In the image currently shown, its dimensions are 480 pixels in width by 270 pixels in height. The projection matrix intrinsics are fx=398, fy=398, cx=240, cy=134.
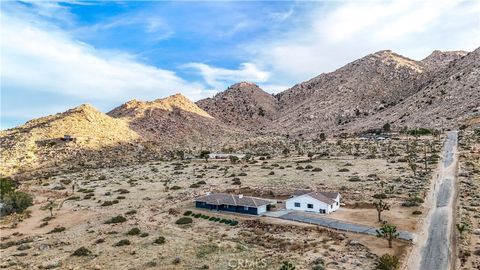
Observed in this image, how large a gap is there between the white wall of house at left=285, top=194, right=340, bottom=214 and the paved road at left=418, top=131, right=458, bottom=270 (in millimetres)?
12056

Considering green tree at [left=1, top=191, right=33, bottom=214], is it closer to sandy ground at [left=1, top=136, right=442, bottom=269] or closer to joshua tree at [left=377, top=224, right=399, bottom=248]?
sandy ground at [left=1, top=136, right=442, bottom=269]

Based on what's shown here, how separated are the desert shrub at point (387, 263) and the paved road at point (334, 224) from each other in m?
6.96

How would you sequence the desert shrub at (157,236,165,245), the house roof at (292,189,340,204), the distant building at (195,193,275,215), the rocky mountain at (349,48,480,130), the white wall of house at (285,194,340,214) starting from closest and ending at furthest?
the desert shrub at (157,236,165,245), the white wall of house at (285,194,340,214), the house roof at (292,189,340,204), the distant building at (195,193,275,215), the rocky mountain at (349,48,480,130)

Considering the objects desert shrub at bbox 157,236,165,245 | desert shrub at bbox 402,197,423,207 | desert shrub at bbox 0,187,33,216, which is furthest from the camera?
desert shrub at bbox 0,187,33,216

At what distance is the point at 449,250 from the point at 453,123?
102958 millimetres

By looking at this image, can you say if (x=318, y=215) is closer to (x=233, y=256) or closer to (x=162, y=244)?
(x=233, y=256)

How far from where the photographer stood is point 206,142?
15662 cm

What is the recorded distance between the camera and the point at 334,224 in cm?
4681

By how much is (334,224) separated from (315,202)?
21.1ft

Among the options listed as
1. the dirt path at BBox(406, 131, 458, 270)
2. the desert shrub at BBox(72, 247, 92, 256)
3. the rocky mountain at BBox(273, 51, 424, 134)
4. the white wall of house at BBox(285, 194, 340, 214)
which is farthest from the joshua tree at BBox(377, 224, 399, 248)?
the rocky mountain at BBox(273, 51, 424, 134)

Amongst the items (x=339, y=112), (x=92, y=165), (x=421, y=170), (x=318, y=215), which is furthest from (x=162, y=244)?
(x=339, y=112)

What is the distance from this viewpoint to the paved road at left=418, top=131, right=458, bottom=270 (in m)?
34.6

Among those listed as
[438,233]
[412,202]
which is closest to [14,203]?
[412,202]

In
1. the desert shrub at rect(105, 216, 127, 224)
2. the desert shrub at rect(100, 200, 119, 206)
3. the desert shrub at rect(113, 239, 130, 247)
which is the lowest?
the desert shrub at rect(113, 239, 130, 247)
